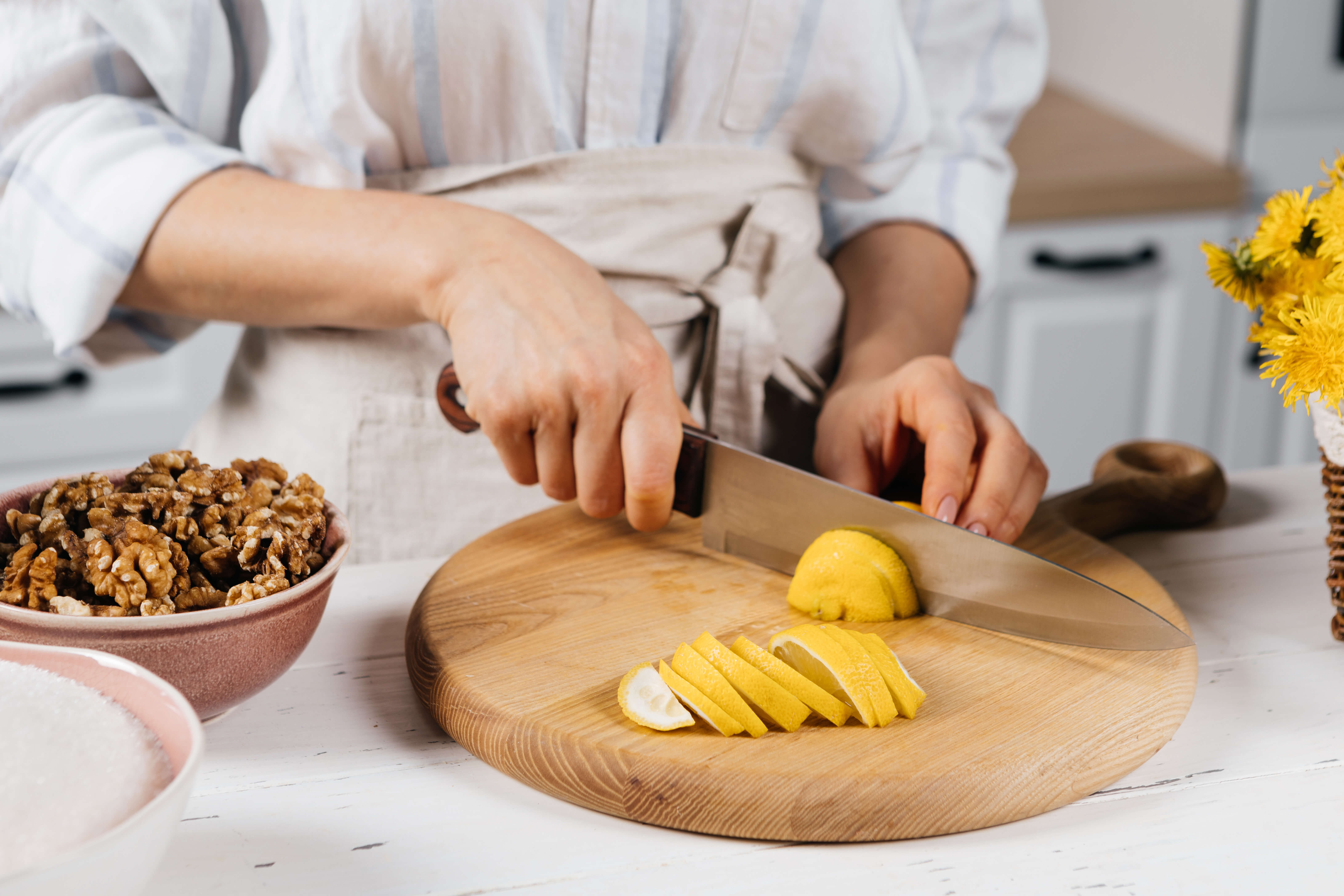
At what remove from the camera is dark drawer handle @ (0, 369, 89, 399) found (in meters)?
1.82

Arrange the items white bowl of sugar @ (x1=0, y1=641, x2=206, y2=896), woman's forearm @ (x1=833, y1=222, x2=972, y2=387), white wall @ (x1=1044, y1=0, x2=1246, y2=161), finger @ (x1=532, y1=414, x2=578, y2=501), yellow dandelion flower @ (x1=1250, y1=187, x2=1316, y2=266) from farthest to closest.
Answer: white wall @ (x1=1044, y1=0, x2=1246, y2=161) → woman's forearm @ (x1=833, y1=222, x2=972, y2=387) → finger @ (x1=532, y1=414, x2=578, y2=501) → yellow dandelion flower @ (x1=1250, y1=187, x2=1316, y2=266) → white bowl of sugar @ (x1=0, y1=641, x2=206, y2=896)

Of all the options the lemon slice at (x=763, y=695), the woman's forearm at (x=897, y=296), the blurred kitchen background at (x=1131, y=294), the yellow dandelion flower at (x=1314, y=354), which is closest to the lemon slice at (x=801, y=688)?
the lemon slice at (x=763, y=695)

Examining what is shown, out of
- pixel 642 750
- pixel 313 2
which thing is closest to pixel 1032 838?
pixel 642 750

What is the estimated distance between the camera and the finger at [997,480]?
77 centimetres

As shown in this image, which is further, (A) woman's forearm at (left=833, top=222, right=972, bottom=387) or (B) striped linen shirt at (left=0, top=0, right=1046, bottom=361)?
(A) woman's forearm at (left=833, top=222, right=972, bottom=387)

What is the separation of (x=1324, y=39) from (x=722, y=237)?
5.77ft

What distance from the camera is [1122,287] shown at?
2088 mm

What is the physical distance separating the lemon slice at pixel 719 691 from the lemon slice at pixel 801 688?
0.02m


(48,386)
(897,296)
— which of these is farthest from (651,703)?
(48,386)

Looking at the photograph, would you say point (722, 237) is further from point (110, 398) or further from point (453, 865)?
point (110, 398)

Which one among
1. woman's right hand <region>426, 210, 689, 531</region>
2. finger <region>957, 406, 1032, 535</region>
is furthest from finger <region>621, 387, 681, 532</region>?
finger <region>957, 406, 1032, 535</region>

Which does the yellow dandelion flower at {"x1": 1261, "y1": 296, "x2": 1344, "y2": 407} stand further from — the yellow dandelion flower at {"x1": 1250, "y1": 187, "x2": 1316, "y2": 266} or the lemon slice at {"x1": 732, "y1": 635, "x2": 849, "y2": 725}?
the lemon slice at {"x1": 732, "y1": 635, "x2": 849, "y2": 725}

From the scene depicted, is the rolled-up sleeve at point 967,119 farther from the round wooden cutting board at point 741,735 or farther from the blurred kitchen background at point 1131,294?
the blurred kitchen background at point 1131,294

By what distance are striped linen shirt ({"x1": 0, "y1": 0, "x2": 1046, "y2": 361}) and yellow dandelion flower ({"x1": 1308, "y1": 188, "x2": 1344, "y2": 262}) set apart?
40 centimetres
